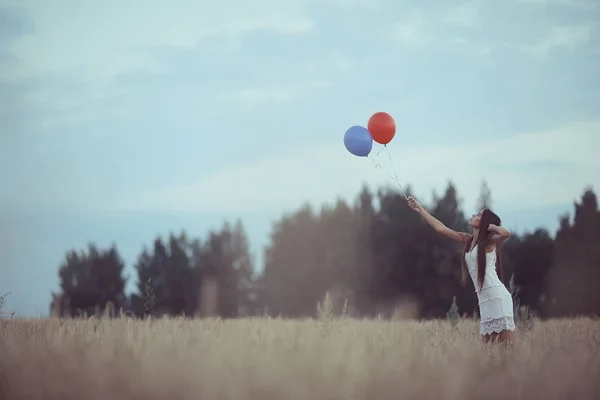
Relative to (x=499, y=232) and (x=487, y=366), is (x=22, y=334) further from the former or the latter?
(x=499, y=232)

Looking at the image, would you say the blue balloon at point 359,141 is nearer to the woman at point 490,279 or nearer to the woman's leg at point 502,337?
the woman at point 490,279

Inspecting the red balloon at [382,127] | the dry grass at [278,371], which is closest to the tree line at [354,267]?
the red balloon at [382,127]

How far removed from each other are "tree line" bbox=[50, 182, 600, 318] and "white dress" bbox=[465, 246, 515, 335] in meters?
19.4

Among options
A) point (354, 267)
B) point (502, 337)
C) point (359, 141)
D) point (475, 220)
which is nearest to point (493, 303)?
point (502, 337)

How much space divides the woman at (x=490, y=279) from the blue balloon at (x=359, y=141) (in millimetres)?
2192

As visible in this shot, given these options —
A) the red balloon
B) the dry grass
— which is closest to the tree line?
the red balloon

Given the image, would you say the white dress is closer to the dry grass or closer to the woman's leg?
the woman's leg

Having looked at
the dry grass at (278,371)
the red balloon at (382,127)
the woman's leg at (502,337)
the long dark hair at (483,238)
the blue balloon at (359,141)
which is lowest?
the woman's leg at (502,337)

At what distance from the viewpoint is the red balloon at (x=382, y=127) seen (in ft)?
34.0

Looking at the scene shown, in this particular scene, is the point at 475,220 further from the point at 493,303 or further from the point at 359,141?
the point at 359,141

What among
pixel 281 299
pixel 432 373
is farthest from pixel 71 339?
pixel 281 299

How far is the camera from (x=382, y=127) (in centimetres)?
1034

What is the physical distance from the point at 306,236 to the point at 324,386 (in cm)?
3631

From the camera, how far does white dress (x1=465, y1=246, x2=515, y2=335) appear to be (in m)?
8.09
